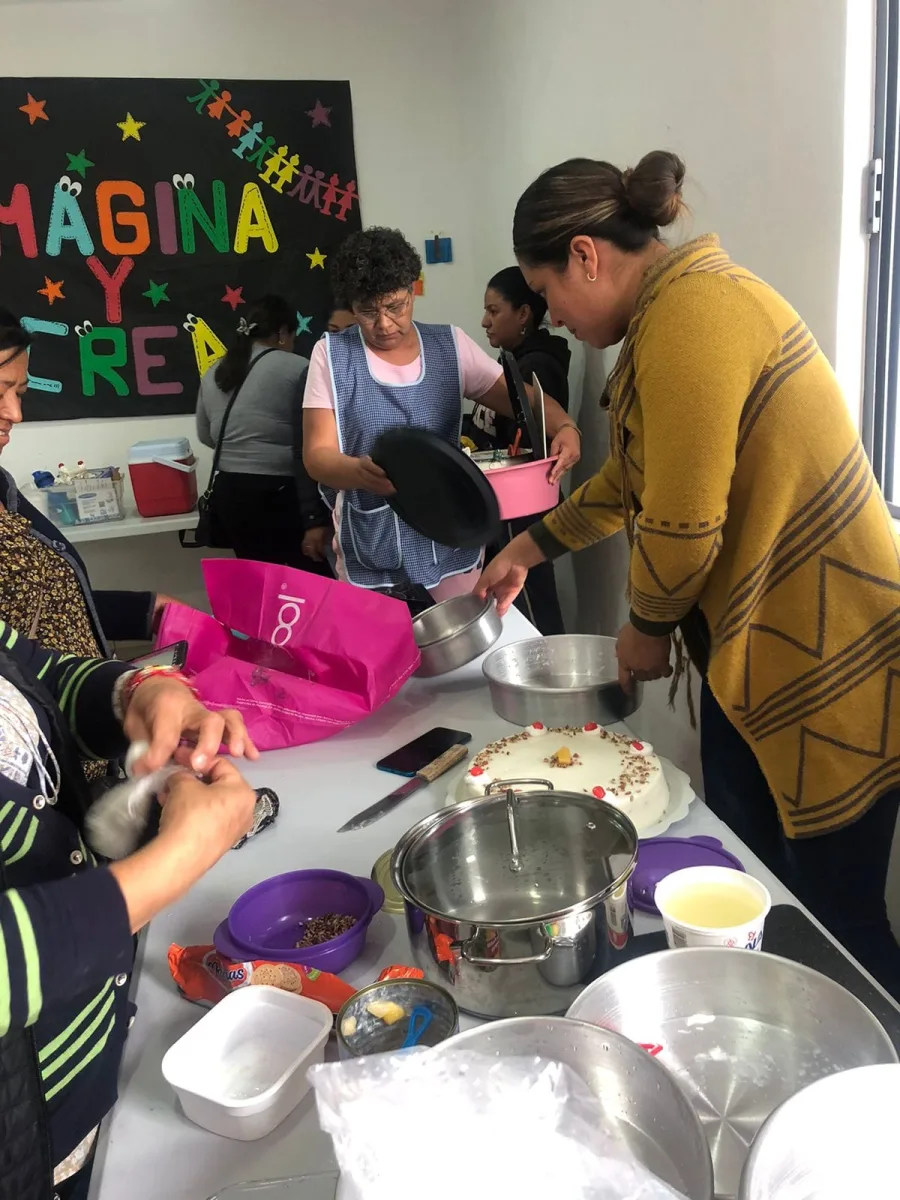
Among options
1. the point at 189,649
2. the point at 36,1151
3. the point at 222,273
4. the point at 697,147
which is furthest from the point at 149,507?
the point at 36,1151

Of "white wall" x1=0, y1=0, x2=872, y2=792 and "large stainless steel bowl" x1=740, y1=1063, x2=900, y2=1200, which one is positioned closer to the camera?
"large stainless steel bowl" x1=740, y1=1063, x2=900, y2=1200

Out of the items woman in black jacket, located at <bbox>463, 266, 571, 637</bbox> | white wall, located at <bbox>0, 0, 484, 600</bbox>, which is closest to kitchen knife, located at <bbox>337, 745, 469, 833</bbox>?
woman in black jacket, located at <bbox>463, 266, 571, 637</bbox>

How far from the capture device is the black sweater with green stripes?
574mm

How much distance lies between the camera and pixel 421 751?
4.41 feet

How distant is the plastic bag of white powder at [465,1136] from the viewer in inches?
21.1

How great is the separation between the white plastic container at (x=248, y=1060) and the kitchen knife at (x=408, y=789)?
355 mm

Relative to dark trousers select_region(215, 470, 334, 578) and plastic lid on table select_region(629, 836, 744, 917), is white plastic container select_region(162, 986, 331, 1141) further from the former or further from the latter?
dark trousers select_region(215, 470, 334, 578)

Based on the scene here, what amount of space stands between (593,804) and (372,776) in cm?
46

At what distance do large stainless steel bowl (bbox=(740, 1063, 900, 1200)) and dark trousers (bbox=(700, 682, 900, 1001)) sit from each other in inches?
27.7

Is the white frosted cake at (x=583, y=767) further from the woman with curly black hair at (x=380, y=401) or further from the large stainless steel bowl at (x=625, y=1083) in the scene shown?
the woman with curly black hair at (x=380, y=401)

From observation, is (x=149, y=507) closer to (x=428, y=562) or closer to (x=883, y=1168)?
(x=428, y=562)

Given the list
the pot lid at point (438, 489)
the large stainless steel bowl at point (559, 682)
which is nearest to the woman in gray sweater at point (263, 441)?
the pot lid at point (438, 489)

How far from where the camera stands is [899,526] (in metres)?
1.63

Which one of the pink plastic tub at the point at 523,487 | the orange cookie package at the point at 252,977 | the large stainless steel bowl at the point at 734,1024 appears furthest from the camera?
the pink plastic tub at the point at 523,487
